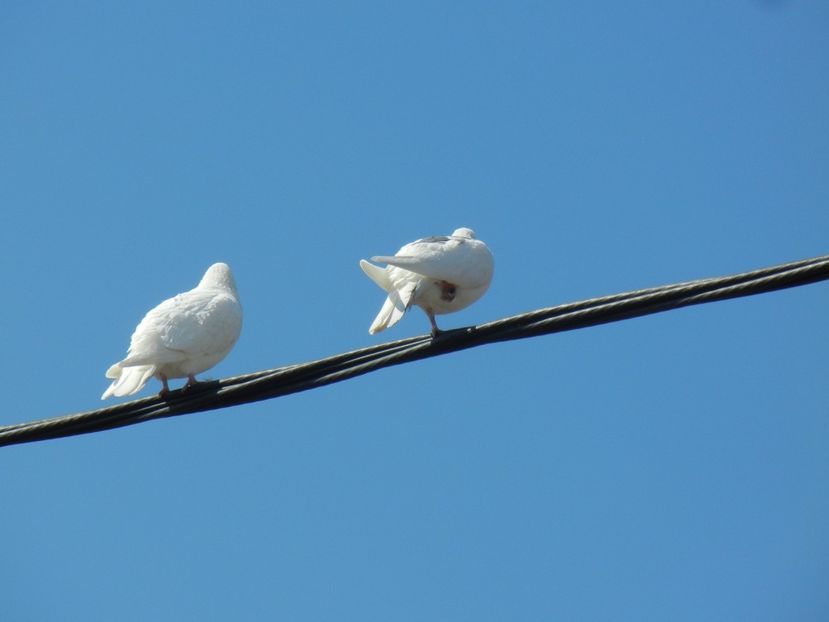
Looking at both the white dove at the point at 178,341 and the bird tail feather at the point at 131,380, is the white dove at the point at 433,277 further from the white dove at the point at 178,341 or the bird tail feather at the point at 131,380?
the bird tail feather at the point at 131,380

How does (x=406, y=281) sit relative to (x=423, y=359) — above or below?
above

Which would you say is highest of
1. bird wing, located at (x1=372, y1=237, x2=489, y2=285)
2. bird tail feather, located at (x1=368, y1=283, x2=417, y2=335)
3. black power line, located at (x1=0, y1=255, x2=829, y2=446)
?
bird wing, located at (x1=372, y1=237, x2=489, y2=285)

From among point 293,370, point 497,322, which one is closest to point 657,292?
point 497,322

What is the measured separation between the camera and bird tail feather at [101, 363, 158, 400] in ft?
31.3

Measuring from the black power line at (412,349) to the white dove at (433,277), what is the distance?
5.61ft

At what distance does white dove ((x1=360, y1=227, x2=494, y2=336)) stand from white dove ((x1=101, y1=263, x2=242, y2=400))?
3.68ft

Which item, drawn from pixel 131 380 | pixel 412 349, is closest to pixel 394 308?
pixel 131 380

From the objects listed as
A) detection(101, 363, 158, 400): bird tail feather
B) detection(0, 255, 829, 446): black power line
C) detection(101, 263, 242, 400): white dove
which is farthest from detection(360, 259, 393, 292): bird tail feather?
detection(0, 255, 829, 446): black power line

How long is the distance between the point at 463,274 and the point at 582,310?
2.69 metres

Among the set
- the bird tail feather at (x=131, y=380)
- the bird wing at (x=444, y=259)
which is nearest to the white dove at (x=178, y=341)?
the bird tail feather at (x=131, y=380)

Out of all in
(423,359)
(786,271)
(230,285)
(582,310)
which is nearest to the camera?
(786,271)

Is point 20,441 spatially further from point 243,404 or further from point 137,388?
point 137,388

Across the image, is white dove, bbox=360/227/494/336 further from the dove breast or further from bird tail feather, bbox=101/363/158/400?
bird tail feather, bbox=101/363/158/400

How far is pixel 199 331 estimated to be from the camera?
31.7 feet
